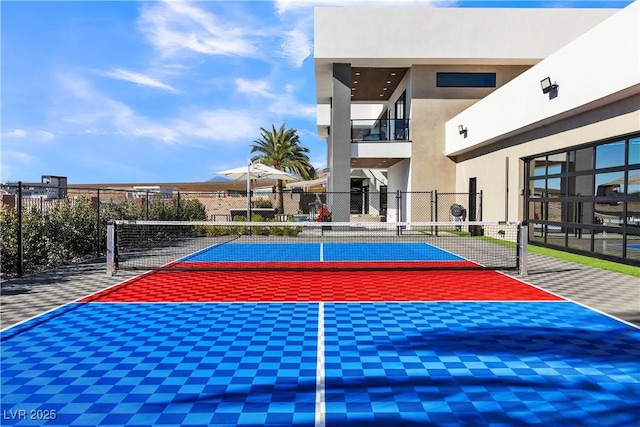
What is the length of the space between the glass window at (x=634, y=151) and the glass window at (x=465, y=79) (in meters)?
14.2

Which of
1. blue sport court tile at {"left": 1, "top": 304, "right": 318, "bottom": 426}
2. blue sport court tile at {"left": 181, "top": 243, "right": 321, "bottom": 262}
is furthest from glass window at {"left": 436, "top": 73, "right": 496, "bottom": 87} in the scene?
blue sport court tile at {"left": 1, "top": 304, "right": 318, "bottom": 426}

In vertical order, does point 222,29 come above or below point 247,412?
above

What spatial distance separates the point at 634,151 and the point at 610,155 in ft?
3.54

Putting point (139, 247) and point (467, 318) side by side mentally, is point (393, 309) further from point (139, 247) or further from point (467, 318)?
point (139, 247)

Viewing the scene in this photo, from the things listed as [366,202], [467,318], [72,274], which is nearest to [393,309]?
[467,318]

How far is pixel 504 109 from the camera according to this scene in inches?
732

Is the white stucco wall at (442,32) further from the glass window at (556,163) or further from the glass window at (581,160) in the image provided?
the glass window at (581,160)

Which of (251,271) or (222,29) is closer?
(251,271)

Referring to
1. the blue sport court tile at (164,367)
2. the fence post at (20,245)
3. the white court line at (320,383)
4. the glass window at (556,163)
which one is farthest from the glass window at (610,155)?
the fence post at (20,245)

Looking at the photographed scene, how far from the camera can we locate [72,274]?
37.7 feet

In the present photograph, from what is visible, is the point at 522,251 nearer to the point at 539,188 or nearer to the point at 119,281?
the point at 539,188

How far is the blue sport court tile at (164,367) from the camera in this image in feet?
13.7

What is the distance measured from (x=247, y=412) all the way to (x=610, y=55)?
12.4 metres

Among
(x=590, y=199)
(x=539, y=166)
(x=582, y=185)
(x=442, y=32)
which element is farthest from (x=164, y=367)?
(x=442, y=32)
